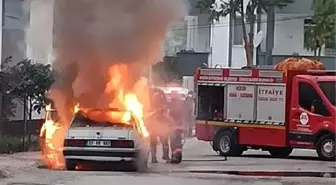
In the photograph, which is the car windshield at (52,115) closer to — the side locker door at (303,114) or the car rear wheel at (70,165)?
the car rear wheel at (70,165)

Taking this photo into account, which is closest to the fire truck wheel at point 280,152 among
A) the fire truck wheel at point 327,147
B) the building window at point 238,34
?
the fire truck wheel at point 327,147

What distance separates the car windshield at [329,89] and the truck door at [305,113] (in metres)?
0.16

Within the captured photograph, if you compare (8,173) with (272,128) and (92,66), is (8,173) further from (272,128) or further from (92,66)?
(272,128)

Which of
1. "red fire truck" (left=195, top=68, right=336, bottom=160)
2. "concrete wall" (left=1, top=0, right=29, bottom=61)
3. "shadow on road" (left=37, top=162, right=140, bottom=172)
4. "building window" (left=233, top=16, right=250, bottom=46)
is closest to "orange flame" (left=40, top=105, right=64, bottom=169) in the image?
"shadow on road" (left=37, top=162, right=140, bottom=172)

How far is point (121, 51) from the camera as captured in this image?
1989cm

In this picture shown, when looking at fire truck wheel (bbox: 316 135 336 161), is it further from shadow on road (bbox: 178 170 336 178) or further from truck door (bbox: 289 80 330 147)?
shadow on road (bbox: 178 170 336 178)

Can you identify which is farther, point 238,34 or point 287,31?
point 238,34

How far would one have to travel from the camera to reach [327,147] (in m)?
22.6

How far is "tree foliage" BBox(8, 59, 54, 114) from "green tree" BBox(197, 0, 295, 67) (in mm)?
16668

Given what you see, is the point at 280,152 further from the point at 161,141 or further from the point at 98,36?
the point at 98,36

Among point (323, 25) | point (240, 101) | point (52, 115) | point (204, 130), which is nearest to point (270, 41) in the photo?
point (323, 25)

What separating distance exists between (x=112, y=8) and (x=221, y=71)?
612cm

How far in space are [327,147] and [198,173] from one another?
5.63 meters

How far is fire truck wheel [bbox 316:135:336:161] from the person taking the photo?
887 inches
